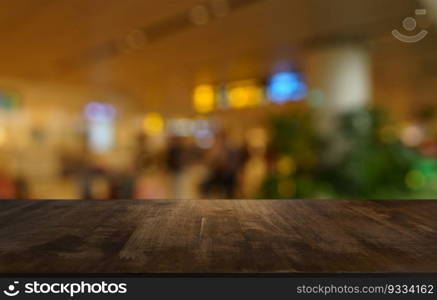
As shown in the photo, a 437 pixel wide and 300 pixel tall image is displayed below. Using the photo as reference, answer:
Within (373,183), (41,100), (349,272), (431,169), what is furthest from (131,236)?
(41,100)

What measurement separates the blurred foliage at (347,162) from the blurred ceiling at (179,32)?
4.82 ft

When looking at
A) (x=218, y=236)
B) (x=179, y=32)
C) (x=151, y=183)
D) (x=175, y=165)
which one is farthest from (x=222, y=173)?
(x=218, y=236)

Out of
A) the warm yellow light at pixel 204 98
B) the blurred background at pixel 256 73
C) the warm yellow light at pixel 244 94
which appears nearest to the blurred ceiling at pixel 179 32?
the blurred background at pixel 256 73

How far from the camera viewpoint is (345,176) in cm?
719

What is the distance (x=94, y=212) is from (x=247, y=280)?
662mm

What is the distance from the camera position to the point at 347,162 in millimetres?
7168

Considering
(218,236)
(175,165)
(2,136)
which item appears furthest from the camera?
(2,136)

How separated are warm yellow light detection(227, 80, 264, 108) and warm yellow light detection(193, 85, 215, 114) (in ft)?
2.43

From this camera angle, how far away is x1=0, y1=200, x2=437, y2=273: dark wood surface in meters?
0.63

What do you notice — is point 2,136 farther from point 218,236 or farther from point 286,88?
point 218,236

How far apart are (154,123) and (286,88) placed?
10.4 metres

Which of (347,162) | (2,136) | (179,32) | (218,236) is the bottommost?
(347,162)

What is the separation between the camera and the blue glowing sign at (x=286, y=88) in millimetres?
10753

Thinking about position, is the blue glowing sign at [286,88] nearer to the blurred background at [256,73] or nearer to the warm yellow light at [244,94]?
the blurred background at [256,73]
